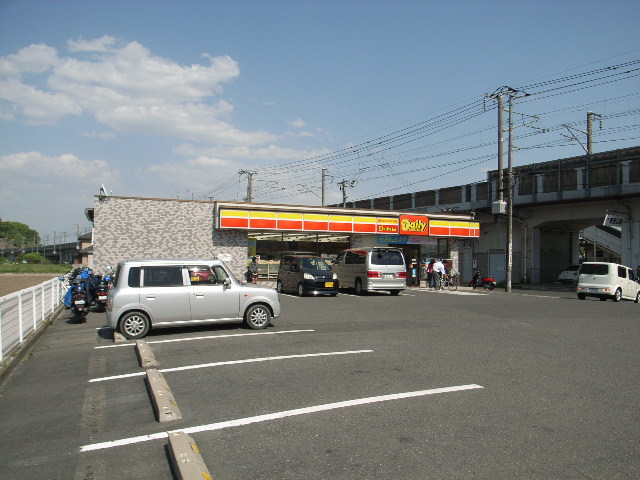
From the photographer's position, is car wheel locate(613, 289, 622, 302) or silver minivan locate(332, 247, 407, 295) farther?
car wheel locate(613, 289, 622, 302)

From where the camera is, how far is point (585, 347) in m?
9.36

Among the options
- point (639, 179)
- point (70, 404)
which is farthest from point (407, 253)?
point (70, 404)

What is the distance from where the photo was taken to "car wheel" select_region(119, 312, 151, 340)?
10195mm

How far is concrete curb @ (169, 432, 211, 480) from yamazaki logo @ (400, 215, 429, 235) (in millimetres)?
25586

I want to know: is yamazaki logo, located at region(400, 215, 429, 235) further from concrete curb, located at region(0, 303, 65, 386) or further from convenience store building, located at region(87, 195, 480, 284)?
concrete curb, located at region(0, 303, 65, 386)

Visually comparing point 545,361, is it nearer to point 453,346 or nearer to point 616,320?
point 453,346

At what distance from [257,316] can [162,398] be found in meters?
5.65

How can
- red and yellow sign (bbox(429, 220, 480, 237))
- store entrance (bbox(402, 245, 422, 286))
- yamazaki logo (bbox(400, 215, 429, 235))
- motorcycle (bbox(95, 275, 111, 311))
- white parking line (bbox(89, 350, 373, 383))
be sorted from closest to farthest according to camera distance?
white parking line (bbox(89, 350, 373, 383))
motorcycle (bbox(95, 275, 111, 311))
yamazaki logo (bbox(400, 215, 429, 235))
store entrance (bbox(402, 245, 422, 286))
red and yellow sign (bbox(429, 220, 480, 237))

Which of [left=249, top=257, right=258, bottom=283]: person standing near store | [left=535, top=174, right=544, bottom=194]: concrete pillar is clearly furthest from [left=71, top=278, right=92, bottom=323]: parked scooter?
[left=535, top=174, right=544, bottom=194]: concrete pillar

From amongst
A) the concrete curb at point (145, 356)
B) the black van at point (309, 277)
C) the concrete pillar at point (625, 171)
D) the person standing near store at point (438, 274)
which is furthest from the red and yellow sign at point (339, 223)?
the concrete curb at point (145, 356)

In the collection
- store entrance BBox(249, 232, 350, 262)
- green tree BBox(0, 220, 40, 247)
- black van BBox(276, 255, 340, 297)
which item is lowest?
black van BBox(276, 255, 340, 297)

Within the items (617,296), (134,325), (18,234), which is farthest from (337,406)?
(18,234)

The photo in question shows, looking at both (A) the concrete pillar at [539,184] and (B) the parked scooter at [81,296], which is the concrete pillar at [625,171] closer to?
(A) the concrete pillar at [539,184]

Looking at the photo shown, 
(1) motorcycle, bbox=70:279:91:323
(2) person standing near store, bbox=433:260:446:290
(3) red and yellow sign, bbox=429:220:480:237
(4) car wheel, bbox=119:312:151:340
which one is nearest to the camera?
(4) car wheel, bbox=119:312:151:340
